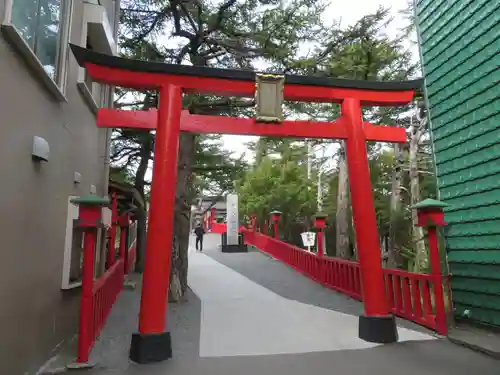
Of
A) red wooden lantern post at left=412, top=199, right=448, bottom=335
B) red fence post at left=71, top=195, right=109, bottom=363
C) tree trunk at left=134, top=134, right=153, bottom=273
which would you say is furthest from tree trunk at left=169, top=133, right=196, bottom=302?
red wooden lantern post at left=412, top=199, right=448, bottom=335

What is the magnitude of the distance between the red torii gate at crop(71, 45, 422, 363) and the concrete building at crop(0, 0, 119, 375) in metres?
0.63

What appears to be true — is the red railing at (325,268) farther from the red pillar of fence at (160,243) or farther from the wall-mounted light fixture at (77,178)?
the wall-mounted light fixture at (77,178)

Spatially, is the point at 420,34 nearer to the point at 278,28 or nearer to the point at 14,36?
the point at 278,28

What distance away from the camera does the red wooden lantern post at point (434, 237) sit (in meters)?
5.62

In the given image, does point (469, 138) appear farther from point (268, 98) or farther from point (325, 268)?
point (325, 268)

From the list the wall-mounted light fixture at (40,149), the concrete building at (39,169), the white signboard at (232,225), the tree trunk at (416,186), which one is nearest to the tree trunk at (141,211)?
the concrete building at (39,169)

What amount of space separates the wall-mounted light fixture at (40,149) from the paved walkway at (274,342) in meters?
2.60

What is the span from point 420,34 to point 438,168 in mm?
2885

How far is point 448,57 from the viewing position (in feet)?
22.1

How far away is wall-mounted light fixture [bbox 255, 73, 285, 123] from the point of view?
5.85 meters

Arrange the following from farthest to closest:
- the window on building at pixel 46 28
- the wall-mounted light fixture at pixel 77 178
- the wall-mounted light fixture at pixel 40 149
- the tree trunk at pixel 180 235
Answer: the tree trunk at pixel 180 235, the wall-mounted light fixture at pixel 77 178, the wall-mounted light fixture at pixel 40 149, the window on building at pixel 46 28

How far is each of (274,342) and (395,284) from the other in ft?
9.10

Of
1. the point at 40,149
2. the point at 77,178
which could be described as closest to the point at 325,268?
the point at 77,178

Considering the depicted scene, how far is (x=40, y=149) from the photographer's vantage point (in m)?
4.13
